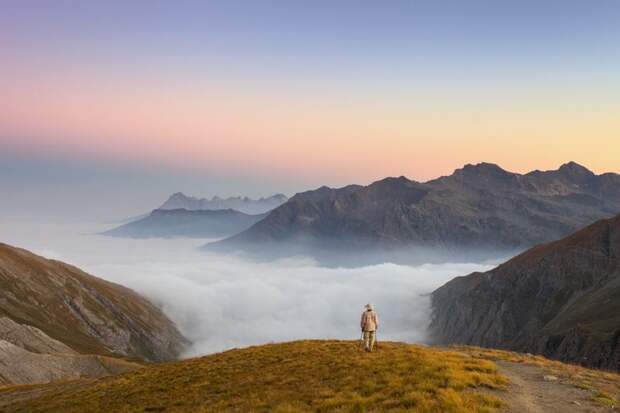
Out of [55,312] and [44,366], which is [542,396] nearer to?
[44,366]

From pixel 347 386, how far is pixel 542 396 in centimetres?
906

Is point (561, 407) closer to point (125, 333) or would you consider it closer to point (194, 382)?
point (194, 382)

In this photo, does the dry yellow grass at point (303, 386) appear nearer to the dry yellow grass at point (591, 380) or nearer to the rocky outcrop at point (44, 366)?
the dry yellow grass at point (591, 380)

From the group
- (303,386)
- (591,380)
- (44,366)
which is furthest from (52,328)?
(591,380)

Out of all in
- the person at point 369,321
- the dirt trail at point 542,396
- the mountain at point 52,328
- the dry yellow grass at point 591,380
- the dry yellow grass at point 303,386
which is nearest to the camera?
the dirt trail at point 542,396

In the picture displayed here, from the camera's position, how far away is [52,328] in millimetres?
148000

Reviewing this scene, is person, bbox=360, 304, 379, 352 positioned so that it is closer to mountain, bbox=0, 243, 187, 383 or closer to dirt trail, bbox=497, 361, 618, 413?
dirt trail, bbox=497, 361, 618, 413

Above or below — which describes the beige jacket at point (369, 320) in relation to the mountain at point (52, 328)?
above

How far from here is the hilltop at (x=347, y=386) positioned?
19828 mm

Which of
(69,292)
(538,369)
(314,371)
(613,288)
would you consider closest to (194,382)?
(314,371)

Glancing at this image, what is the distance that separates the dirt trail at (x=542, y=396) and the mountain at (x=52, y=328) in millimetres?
83323

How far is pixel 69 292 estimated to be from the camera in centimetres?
18425

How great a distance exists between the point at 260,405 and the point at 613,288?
5662 inches

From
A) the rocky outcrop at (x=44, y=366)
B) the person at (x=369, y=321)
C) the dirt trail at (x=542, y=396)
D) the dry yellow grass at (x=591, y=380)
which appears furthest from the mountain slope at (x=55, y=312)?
the dirt trail at (x=542, y=396)
